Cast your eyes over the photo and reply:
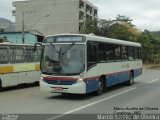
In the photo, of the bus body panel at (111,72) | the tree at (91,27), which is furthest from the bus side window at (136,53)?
the tree at (91,27)

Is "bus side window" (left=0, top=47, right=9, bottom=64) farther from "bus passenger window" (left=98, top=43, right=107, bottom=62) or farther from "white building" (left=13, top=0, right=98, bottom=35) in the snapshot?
"white building" (left=13, top=0, right=98, bottom=35)

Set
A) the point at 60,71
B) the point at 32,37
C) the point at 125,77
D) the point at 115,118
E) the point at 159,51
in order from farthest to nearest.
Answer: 1. the point at 159,51
2. the point at 32,37
3. the point at 125,77
4. the point at 60,71
5. the point at 115,118

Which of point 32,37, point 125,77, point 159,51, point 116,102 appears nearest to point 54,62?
point 116,102

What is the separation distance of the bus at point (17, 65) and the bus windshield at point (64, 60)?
13.6 feet

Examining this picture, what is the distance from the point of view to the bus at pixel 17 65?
20.2 meters

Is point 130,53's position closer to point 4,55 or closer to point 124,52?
point 124,52

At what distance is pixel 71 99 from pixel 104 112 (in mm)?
A: 3955

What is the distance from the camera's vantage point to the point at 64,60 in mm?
16297

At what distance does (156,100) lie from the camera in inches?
649

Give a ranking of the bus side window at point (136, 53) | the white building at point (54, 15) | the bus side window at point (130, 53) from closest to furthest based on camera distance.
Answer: the bus side window at point (130, 53) → the bus side window at point (136, 53) → the white building at point (54, 15)

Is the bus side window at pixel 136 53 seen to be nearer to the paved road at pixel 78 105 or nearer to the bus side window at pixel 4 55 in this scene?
the paved road at pixel 78 105

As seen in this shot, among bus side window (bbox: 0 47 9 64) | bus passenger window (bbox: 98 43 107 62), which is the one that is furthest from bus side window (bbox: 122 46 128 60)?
bus side window (bbox: 0 47 9 64)

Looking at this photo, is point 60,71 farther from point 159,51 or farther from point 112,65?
point 159,51

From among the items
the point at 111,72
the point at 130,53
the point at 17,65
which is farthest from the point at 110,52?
the point at 17,65
